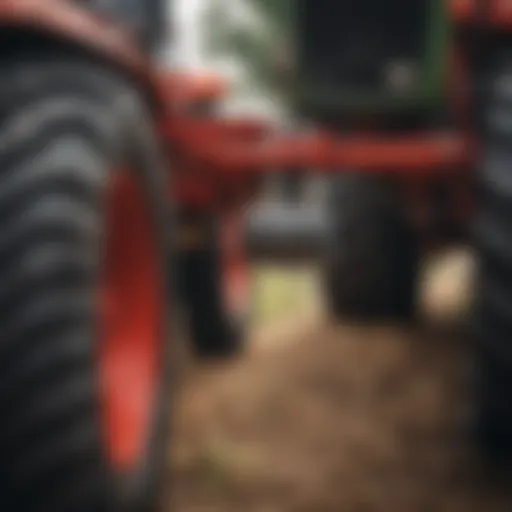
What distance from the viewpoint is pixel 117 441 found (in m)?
2.37

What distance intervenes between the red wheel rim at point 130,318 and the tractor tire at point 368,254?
1802 mm

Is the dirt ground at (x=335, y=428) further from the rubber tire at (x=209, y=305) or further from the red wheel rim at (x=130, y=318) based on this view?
the red wheel rim at (x=130, y=318)

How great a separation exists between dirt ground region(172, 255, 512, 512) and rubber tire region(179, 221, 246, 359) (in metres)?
0.11

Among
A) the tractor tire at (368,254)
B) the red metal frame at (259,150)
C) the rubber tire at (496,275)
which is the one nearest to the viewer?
the rubber tire at (496,275)

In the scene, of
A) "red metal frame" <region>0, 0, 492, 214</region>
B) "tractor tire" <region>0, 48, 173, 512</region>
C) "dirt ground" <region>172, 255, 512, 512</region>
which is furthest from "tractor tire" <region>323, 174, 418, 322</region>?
"tractor tire" <region>0, 48, 173, 512</region>

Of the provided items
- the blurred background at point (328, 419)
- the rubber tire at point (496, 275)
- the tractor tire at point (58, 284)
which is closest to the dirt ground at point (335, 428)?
the blurred background at point (328, 419)

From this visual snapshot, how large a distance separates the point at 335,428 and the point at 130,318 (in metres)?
0.82

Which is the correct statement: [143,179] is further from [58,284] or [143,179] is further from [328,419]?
[328,419]

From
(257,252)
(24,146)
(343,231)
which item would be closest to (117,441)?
(24,146)

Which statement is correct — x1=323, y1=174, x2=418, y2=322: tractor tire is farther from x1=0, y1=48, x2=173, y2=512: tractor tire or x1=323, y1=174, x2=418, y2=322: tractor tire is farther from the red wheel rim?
x1=0, y1=48, x2=173, y2=512: tractor tire

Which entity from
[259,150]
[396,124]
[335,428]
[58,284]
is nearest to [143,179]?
[58,284]

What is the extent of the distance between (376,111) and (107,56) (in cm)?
166

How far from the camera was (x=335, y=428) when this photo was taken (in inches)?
127

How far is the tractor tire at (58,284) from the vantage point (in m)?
1.86
